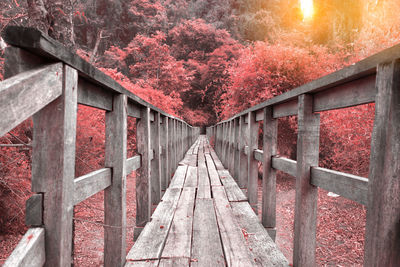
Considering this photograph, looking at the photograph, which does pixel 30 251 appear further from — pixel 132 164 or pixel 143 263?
pixel 132 164

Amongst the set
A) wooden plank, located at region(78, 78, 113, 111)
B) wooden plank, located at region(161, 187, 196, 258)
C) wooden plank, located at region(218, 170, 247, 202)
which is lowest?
wooden plank, located at region(161, 187, 196, 258)

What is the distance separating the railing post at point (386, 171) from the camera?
0.91 meters

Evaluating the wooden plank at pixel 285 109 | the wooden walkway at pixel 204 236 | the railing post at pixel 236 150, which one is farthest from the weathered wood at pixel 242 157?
the wooden plank at pixel 285 109

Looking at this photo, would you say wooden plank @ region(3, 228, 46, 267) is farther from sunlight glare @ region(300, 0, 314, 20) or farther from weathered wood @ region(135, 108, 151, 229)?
sunlight glare @ region(300, 0, 314, 20)

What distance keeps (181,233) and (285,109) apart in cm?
151

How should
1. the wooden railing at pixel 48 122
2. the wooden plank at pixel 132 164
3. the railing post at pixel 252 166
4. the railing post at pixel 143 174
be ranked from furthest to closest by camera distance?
the railing post at pixel 252 166 < the railing post at pixel 143 174 < the wooden plank at pixel 132 164 < the wooden railing at pixel 48 122

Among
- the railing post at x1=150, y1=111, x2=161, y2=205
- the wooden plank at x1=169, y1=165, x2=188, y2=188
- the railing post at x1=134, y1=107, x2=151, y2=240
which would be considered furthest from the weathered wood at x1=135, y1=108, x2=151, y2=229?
the wooden plank at x1=169, y1=165, x2=188, y2=188

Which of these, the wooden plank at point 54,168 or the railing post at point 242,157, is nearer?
the wooden plank at point 54,168

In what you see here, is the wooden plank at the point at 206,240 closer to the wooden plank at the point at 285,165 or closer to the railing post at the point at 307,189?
the railing post at the point at 307,189

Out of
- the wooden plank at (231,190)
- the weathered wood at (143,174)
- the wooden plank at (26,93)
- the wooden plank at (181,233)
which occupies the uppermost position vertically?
the wooden plank at (26,93)

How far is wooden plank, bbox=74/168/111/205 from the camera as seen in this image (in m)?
1.25

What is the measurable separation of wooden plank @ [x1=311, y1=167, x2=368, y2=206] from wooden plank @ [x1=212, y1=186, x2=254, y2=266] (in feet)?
2.53

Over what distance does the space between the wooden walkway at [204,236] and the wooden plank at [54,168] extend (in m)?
0.89

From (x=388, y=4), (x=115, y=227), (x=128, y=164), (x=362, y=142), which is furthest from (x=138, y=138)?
(x=388, y=4)
